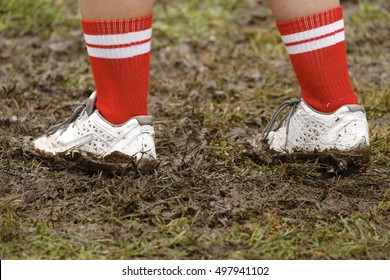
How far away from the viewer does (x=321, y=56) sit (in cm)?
239

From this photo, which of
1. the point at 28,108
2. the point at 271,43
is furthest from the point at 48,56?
the point at 271,43

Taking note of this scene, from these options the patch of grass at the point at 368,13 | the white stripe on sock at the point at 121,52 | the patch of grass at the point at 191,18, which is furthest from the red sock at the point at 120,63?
the patch of grass at the point at 368,13

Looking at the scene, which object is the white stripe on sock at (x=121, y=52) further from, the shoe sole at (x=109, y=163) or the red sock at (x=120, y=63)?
the shoe sole at (x=109, y=163)

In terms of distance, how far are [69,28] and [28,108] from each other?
1.27m

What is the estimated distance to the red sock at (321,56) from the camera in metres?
2.36

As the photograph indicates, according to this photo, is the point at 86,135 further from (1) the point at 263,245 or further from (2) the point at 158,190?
(1) the point at 263,245

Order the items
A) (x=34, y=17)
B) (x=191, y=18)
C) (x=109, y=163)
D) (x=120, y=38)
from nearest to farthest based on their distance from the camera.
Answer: (x=120, y=38) → (x=109, y=163) → (x=34, y=17) → (x=191, y=18)

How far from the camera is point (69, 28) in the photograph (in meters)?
4.38

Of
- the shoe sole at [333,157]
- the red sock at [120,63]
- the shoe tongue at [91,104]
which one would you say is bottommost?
the shoe sole at [333,157]

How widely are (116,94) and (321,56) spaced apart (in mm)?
671

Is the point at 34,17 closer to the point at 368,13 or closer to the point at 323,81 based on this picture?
the point at 368,13

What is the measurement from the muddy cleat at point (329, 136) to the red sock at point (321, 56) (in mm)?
39

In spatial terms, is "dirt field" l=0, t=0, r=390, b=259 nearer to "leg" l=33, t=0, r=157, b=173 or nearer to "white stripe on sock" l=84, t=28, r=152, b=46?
"leg" l=33, t=0, r=157, b=173

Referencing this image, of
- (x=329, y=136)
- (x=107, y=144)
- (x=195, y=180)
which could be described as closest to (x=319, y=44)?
(x=329, y=136)
